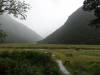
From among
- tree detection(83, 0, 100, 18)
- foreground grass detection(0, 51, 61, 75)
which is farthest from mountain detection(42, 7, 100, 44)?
foreground grass detection(0, 51, 61, 75)

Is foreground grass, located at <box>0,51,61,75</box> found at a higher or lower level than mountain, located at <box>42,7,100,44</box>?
lower

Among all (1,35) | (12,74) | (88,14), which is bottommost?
(12,74)

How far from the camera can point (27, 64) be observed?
34.6 m

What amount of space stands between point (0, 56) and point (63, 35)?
13609 centimetres

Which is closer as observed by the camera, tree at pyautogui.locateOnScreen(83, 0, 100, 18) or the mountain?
tree at pyautogui.locateOnScreen(83, 0, 100, 18)

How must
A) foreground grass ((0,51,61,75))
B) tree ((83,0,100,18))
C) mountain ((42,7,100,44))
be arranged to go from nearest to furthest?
foreground grass ((0,51,61,75)) < tree ((83,0,100,18)) < mountain ((42,7,100,44))

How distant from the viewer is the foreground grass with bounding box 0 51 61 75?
32062mm

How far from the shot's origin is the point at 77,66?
120 ft

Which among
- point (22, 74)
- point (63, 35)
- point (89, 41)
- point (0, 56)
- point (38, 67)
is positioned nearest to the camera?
point (22, 74)

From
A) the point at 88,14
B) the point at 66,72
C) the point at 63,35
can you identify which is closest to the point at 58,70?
the point at 66,72

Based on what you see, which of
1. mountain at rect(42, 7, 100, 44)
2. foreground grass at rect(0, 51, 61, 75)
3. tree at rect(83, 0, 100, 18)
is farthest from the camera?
mountain at rect(42, 7, 100, 44)

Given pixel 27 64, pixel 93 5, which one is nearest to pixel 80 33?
pixel 93 5

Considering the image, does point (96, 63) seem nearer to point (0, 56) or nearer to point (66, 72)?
point (66, 72)

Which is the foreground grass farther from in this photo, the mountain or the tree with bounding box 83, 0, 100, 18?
the mountain
